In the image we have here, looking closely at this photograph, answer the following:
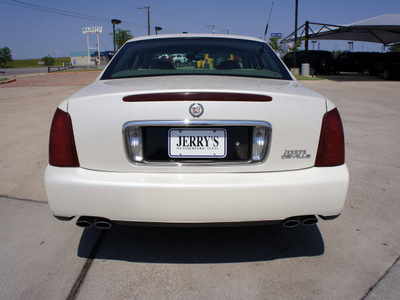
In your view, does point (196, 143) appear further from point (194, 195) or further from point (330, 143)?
point (330, 143)

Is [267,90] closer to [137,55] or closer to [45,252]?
[137,55]

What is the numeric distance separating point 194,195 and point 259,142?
50 centimetres

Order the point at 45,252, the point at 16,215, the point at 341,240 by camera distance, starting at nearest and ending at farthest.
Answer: the point at 45,252 < the point at 341,240 < the point at 16,215

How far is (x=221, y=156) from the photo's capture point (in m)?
2.32

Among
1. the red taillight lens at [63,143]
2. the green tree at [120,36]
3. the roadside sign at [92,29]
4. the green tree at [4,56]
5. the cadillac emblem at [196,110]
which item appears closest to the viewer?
the cadillac emblem at [196,110]

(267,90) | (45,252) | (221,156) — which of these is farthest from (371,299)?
(45,252)

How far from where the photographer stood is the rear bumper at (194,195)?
7.33 feet

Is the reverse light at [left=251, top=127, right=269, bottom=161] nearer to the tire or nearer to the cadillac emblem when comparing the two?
the cadillac emblem

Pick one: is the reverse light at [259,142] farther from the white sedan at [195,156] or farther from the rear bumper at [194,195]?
the rear bumper at [194,195]

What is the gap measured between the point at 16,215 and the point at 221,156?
2.21 metres

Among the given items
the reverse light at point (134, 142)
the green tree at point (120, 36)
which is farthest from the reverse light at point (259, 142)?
the green tree at point (120, 36)

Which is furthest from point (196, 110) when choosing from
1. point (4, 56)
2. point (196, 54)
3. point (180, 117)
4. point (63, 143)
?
point (4, 56)

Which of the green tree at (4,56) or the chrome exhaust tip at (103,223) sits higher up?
the green tree at (4,56)

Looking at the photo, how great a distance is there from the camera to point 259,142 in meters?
2.33
